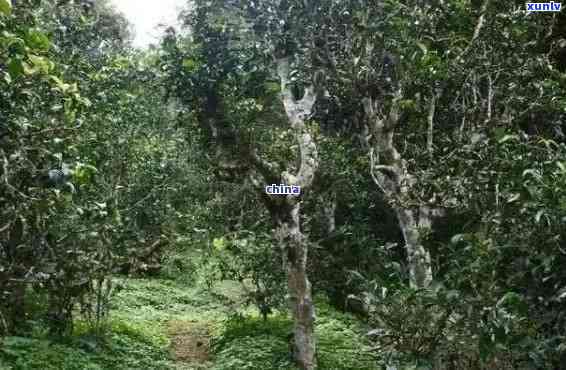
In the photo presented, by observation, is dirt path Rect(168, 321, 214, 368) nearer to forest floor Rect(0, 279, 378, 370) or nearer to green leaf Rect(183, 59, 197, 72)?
forest floor Rect(0, 279, 378, 370)

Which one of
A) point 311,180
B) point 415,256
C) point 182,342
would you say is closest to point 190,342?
point 182,342

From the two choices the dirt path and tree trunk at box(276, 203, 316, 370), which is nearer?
tree trunk at box(276, 203, 316, 370)

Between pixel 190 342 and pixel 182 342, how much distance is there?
187mm

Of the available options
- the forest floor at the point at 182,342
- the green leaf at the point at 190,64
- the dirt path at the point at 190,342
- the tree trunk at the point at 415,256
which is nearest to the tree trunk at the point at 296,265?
the forest floor at the point at 182,342

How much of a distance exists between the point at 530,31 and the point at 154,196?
10.6 m

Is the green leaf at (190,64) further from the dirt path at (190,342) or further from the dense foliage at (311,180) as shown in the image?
the dirt path at (190,342)

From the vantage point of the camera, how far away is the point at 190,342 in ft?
44.7

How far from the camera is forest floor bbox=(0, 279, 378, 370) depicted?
9.92 meters

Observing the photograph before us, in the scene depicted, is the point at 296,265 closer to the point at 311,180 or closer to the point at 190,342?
the point at 311,180

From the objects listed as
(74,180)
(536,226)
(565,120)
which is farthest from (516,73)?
(74,180)

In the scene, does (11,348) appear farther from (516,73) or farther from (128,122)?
(516,73)

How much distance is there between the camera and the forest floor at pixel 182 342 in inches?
391

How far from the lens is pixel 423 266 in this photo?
967cm

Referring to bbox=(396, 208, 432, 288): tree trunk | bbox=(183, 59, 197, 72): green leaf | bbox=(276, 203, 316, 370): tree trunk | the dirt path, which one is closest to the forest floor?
the dirt path
